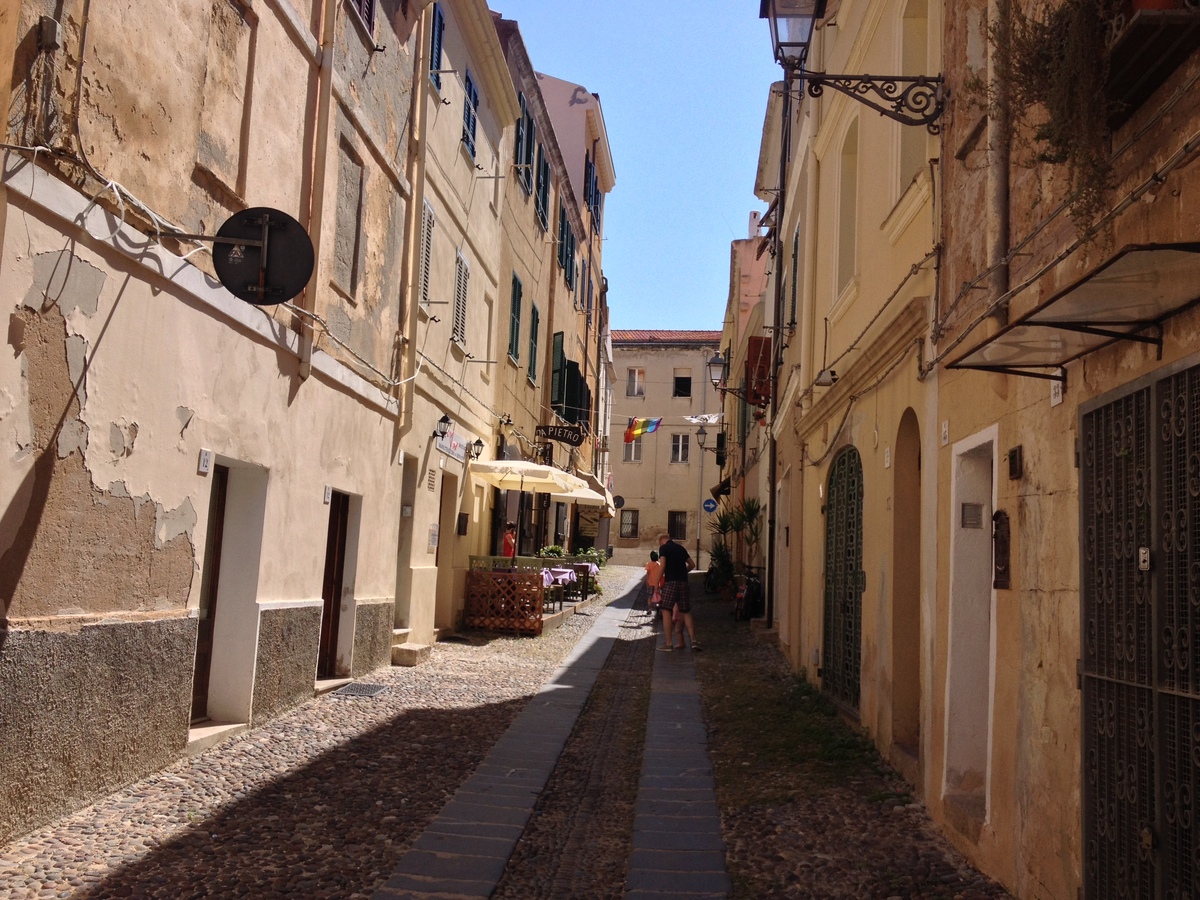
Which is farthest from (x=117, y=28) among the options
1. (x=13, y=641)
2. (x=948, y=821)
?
(x=948, y=821)

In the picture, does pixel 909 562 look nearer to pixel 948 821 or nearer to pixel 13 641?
pixel 948 821

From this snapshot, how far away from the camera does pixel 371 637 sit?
11.0 metres

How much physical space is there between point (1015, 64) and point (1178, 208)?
130 centimetres

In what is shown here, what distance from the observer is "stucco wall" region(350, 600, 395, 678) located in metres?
10.6

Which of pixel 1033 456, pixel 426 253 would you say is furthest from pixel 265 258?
pixel 426 253

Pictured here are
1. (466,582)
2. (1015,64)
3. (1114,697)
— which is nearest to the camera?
(1114,697)

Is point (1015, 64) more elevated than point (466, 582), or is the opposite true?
point (1015, 64)

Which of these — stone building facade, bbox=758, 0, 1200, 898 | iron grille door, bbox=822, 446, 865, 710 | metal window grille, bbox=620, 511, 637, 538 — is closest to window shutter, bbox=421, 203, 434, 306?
iron grille door, bbox=822, 446, 865, 710

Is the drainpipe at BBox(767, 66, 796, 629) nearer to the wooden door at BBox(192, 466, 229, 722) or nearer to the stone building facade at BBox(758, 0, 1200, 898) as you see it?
the stone building facade at BBox(758, 0, 1200, 898)

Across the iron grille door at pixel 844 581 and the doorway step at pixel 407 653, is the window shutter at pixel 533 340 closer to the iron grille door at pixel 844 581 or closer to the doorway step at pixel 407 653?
the doorway step at pixel 407 653

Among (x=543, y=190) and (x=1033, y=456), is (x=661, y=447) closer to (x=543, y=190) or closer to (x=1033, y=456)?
(x=543, y=190)

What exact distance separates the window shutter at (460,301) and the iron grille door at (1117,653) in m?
10.9

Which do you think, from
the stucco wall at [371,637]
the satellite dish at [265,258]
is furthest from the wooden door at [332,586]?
the satellite dish at [265,258]

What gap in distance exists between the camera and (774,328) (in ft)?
58.6
